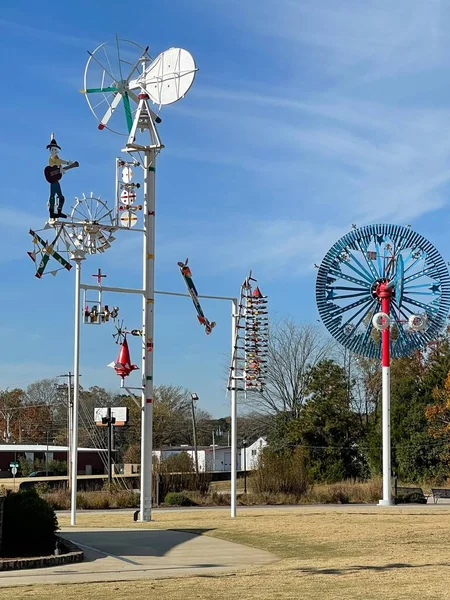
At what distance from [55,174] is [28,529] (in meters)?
10.3

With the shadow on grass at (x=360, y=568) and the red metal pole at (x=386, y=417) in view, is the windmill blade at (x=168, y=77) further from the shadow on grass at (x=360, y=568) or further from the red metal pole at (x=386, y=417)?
the red metal pole at (x=386, y=417)

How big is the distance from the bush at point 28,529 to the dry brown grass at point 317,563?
376cm

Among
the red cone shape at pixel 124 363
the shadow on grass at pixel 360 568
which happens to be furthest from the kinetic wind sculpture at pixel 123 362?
the shadow on grass at pixel 360 568

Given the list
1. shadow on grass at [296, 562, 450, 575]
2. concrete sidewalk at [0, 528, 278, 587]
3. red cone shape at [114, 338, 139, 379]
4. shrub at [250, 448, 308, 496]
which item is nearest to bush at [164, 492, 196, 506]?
shrub at [250, 448, 308, 496]

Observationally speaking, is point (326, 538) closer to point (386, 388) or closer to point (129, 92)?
point (129, 92)

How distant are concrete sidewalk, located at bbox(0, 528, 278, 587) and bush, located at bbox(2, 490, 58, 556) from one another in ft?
2.58

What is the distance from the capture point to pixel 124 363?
23.6 m

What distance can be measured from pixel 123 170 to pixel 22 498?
10726mm

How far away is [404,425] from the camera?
5834cm

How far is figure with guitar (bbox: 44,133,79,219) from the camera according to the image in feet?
74.3

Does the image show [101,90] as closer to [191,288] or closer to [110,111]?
[110,111]

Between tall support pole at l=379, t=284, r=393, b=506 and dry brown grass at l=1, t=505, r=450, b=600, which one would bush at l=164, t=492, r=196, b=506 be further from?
dry brown grass at l=1, t=505, r=450, b=600

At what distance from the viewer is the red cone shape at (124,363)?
2353 cm

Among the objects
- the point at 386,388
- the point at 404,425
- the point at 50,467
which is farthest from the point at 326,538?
the point at 50,467
